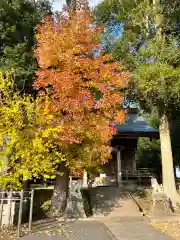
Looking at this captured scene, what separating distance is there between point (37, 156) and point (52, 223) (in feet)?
12.1

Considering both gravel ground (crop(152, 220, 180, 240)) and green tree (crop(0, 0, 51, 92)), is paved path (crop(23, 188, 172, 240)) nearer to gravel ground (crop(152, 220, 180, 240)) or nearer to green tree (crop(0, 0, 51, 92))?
gravel ground (crop(152, 220, 180, 240))

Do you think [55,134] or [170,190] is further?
[170,190]

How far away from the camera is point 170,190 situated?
58.1ft

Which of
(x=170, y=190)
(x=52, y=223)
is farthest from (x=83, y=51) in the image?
(x=170, y=190)

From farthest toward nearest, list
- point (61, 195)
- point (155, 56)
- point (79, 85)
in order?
1. point (155, 56)
2. point (61, 195)
3. point (79, 85)

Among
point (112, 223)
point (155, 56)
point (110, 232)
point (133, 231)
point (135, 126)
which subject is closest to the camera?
point (110, 232)

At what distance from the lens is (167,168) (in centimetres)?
1795

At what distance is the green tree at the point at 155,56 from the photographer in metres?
16.5

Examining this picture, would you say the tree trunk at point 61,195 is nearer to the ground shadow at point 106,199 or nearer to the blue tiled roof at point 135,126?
the ground shadow at point 106,199

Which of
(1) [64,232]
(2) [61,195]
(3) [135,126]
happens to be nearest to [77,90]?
(2) [61,195]

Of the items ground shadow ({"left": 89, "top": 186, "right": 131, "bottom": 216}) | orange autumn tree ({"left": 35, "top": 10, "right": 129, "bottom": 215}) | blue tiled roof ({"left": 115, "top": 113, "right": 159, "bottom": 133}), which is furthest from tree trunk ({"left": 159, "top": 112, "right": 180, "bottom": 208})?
blue tiled roof ({"left": 115, "top": 113, "right": 159, "bottom": 133})

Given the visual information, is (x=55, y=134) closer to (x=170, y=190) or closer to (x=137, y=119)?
(x=170, y=190)

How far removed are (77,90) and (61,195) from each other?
18.5 feet

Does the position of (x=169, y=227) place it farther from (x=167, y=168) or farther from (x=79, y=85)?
(x=79, y=85)
